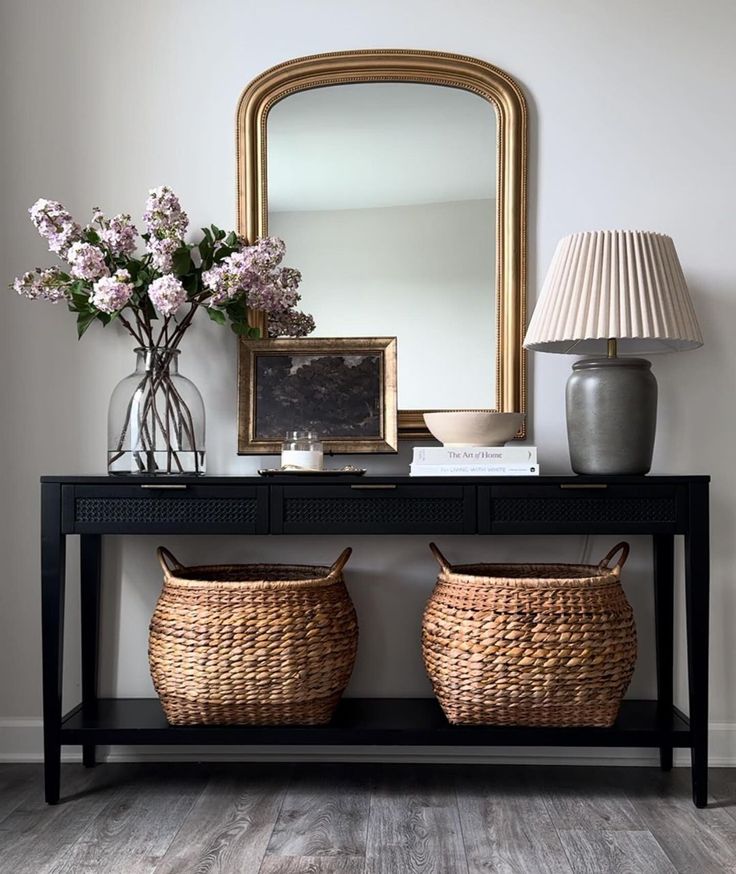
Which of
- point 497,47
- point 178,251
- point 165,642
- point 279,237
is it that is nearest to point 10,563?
point 165,642

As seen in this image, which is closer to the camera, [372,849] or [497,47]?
[372,849]

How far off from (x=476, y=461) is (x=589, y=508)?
0.29 metres

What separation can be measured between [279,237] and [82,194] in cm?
57

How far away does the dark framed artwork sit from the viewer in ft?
8.16

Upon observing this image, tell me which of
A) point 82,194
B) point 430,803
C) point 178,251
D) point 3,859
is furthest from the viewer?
point 82,194

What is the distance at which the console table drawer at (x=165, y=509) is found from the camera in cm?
218

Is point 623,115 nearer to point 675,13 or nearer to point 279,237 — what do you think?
point 675,13

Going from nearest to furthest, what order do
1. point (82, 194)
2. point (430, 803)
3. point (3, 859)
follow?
point (3, 859) → point (430, 803) → point (82, 194)

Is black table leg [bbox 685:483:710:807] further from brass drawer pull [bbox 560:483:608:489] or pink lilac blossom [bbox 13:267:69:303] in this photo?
pink lilac blossom [bbox 13:267:69:303]

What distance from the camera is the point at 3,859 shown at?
6.25ft

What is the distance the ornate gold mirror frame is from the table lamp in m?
0.19

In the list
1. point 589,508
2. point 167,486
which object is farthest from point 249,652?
point 589,508

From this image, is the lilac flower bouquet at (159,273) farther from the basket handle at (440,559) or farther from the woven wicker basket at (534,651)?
the woven wicker basket at (534,651)

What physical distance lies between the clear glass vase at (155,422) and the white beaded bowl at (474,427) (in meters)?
0.64
